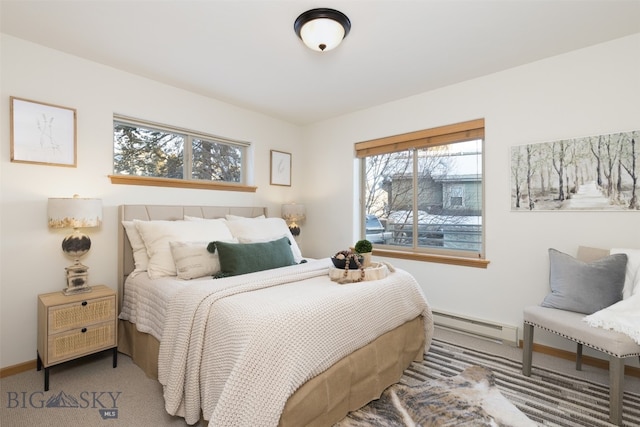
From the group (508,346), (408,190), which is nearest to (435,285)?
(508,346)

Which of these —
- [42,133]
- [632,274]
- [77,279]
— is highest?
[42,133]

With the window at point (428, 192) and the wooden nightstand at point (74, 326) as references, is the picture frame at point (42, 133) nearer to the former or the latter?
the wooden nightstand at point (74, 326)

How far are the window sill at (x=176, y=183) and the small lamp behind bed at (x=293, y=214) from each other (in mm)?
480

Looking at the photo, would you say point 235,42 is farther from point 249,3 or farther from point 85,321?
point 85,321

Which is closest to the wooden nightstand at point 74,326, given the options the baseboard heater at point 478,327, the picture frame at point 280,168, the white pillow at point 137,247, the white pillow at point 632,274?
the white pillow at point 137,247

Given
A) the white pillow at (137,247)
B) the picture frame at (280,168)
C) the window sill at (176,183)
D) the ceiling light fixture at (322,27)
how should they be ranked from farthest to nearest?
the picture frame at (280,168) → the window sill at (176,183) → the white pillow at (137,247) → the ceiling light fixture at (322,27)

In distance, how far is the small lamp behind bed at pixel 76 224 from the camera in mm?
2205

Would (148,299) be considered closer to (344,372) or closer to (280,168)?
(344,372)

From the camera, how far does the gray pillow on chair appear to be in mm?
2020

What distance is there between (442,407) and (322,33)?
2.45m

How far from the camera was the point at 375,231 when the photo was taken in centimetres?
386

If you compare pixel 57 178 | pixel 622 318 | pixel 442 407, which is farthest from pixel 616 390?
pixel 57 178

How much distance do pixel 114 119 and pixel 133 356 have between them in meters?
2.05

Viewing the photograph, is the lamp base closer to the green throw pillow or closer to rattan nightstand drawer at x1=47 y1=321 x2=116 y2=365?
rattan nightstand drawer at x1=47 y1=321 x2=116 y2=365
